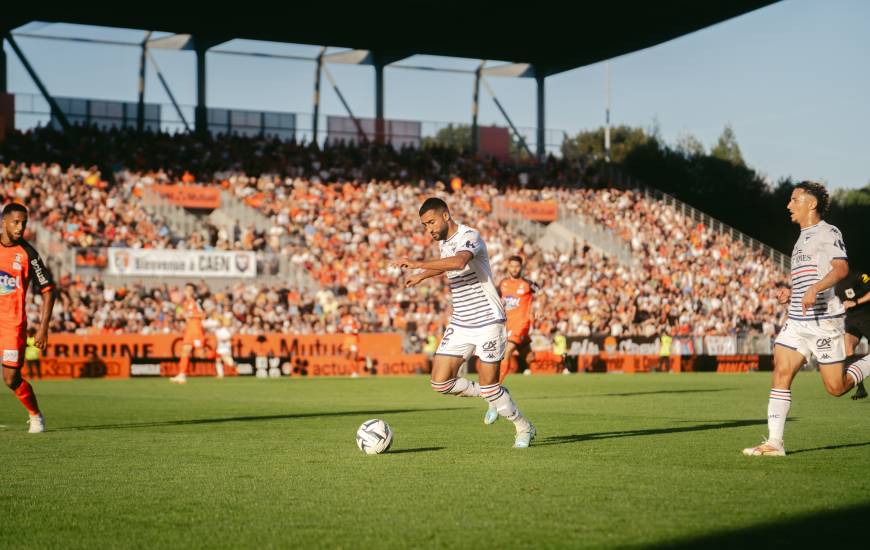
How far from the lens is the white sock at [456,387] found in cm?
1094

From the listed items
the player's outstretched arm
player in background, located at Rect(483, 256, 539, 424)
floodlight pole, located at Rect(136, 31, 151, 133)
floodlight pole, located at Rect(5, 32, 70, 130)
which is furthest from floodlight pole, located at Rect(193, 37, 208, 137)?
the player's outstretched arm

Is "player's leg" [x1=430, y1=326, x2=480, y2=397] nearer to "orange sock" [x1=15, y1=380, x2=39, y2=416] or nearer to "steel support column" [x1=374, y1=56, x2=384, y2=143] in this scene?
"orange sock" [x1=15, y1=380, x2=39, y2=416]

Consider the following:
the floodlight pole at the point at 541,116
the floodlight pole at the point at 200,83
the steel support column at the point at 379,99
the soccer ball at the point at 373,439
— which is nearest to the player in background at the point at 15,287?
the soccer ball at the point at 373,439

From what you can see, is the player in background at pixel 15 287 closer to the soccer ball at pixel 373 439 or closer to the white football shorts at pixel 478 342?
the soccer ball at pixel 373 439

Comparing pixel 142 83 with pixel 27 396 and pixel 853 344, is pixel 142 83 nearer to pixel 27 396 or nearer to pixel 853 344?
pixel 853 344

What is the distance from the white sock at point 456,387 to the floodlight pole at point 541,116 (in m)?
43.7

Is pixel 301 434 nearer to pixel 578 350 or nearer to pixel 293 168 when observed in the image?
pixel 578 350

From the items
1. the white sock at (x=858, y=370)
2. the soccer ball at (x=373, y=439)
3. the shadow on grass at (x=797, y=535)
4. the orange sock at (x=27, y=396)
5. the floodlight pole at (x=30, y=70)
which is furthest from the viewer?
the floodlight pole at (x=30, y=70)

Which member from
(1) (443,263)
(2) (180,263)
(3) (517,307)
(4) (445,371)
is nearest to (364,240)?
(2) (180,263)

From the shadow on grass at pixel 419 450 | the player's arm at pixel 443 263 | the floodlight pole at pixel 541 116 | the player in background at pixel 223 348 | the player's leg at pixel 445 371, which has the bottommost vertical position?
the player in background at pixel 223 348

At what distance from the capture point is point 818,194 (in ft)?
32.5

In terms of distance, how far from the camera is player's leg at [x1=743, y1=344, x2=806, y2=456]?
9891 millimetres

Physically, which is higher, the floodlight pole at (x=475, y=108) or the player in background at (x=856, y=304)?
the floodlight pole at (x=475, y=108)

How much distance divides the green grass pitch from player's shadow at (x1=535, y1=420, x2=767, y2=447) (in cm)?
2
